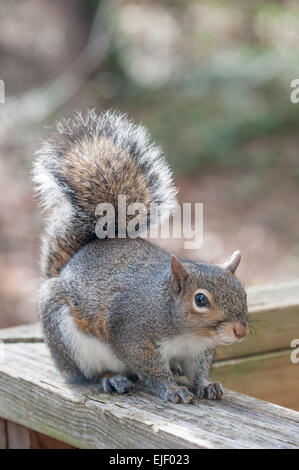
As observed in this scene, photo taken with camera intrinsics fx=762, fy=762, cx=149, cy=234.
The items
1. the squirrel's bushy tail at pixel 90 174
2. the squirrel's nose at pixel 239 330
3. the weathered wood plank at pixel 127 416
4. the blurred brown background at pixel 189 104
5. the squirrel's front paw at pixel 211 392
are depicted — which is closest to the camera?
the weathered wood plank at pixel 127 416

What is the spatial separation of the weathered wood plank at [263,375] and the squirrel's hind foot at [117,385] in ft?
1.35

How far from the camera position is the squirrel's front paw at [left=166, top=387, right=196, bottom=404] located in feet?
6.45

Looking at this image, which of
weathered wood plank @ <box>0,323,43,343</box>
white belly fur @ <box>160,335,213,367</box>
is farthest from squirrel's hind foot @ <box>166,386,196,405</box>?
weathered wood plank @ <box>0,323,43,343</box>

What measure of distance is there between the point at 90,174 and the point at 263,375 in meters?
0.85

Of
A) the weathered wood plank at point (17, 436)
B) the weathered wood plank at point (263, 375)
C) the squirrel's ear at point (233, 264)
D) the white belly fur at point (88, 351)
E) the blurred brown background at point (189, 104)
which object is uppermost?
the blurred brown background at point (189, 104)

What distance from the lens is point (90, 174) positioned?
7.93 feet

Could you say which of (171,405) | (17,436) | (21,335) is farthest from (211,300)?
(21,335)

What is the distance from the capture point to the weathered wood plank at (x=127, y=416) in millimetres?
1646

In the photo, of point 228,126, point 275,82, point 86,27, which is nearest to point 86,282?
point 228,126

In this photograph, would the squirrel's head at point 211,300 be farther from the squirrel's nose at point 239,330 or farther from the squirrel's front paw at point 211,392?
the squirrel's front paw at point 211,392

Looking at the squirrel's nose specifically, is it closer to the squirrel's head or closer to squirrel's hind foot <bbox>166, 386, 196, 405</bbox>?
the squirrel's head

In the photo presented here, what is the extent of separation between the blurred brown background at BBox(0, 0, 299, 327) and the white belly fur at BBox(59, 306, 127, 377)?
325 cm

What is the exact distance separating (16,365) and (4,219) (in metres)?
4.68

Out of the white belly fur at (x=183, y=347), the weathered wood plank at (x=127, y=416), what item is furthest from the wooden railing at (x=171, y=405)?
the white belly fur at (x=183, y=347)
